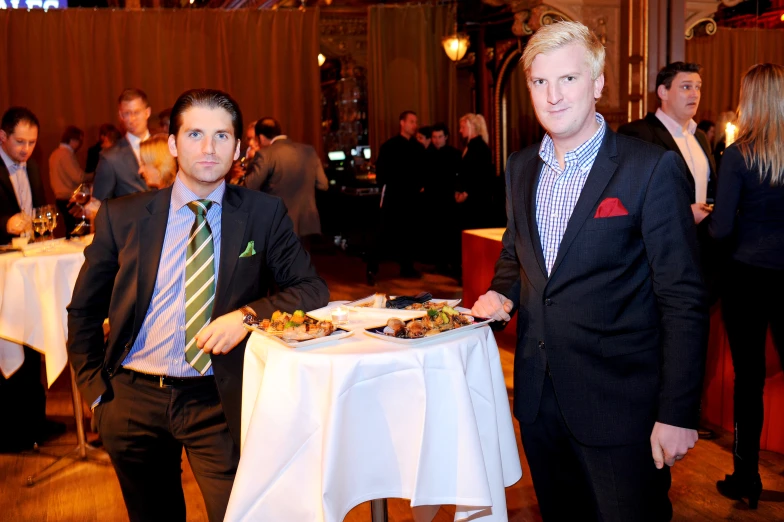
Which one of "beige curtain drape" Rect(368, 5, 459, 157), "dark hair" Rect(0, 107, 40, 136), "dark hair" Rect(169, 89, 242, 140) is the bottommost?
"dark hair" Rect(169, 89, 242, 140)

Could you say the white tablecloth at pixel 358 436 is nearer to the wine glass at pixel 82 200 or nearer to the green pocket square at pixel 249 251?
the green pocket square at pixel 249 251

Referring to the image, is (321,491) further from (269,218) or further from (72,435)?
(72,435)

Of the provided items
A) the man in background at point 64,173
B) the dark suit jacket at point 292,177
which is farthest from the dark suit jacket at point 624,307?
the man in background at point 64,173

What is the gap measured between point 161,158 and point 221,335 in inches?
86.7

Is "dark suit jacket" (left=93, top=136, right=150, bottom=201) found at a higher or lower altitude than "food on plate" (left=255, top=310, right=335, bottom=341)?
higher

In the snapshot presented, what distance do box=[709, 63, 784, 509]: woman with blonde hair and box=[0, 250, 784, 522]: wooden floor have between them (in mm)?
122

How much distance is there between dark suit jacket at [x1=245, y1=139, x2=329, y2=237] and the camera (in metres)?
6.71

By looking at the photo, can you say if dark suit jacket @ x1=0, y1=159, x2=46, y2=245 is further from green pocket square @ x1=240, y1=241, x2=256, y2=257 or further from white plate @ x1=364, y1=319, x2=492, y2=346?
white plate @ x1=364, y1=319, x2=492, y2=346

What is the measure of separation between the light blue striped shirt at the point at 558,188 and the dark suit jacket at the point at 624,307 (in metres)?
0.02

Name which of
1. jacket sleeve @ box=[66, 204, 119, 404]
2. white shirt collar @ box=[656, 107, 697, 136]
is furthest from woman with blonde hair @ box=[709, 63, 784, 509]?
jacket sleeve @ box=[66, 204, 119, 404]

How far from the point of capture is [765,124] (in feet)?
10.2

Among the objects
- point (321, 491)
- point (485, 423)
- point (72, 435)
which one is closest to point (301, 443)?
point (321, 491)

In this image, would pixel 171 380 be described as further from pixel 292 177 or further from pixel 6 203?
pixel 292 177

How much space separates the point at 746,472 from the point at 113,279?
256 cm
